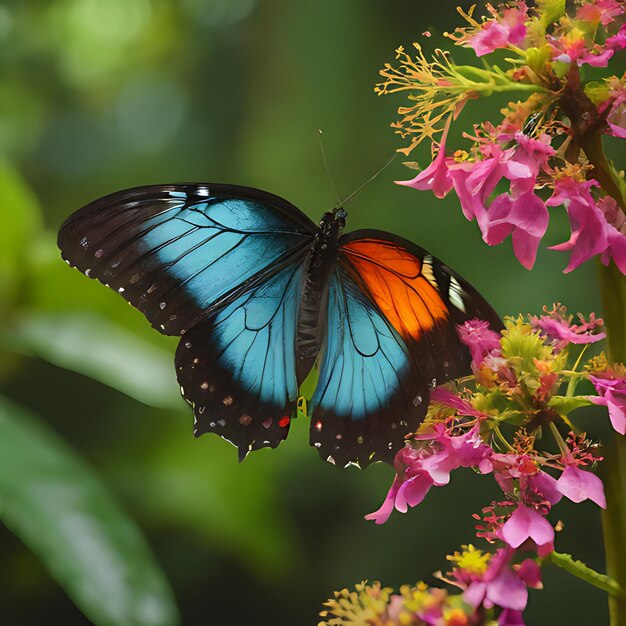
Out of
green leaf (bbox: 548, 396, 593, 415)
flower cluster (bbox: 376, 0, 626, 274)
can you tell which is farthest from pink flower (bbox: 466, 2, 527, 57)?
green leaf (bbox: 548, 396, 593, 415)

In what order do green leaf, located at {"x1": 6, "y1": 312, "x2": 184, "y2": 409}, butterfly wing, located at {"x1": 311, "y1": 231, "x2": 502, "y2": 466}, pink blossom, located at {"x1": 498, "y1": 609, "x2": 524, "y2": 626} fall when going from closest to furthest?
1. pink blossom, located at {"x1": 498, "y1": 609, "x2": 524, "y2": 626}
2. butterfly wing, located at {"x1": 311, "y1": 231, "x2": 502, "y2": 466}
3. green leaf, located at {"x1": 6, "y1": 312, "x2": 184, "y2": 409}

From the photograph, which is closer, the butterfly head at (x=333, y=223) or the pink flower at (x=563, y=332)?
the pink flower at (x=563, y=332)

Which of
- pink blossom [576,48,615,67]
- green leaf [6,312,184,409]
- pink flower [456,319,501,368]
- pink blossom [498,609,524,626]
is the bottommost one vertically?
pink blossom [498,609,524,626]

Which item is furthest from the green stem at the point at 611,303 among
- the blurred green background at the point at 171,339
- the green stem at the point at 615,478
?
the blurred green background at the point at 171,339

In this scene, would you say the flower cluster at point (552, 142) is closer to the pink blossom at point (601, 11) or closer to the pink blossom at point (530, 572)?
the pink blossom at point (601, 11)

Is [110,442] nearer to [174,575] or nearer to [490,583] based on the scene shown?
[174,575]

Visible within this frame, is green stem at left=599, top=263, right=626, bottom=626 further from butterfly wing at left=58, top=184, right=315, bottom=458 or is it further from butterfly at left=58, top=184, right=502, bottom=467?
butterfly wing at left=58, top=184, right=315, bottom=458

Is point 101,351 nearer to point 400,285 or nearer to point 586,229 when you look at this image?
point 400,285
